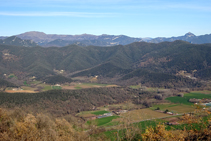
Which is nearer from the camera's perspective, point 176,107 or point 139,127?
point 139,127

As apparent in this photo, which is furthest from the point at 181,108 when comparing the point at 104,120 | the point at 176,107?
the point at 104,120

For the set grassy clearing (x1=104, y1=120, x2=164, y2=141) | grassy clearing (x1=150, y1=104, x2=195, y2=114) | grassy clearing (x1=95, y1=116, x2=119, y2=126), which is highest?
grassy clearing (x1=104, y1=120, x2=164, y2=141)

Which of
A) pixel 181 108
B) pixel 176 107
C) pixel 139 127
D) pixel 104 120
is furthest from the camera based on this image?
pixel 176 107

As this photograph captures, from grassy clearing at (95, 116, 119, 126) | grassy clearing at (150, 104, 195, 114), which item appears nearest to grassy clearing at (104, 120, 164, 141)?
grassy clearing at (95, 116, 119, 126)

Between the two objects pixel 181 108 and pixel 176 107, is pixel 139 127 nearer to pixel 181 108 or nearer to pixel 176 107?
pixel 181 108

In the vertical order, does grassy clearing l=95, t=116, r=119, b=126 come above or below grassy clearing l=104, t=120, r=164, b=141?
below

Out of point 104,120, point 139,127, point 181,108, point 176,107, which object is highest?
point 139,127

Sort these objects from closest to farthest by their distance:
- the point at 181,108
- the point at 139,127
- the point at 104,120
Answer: the point at 139,127 → the point at 104,120 → the point at 181,108

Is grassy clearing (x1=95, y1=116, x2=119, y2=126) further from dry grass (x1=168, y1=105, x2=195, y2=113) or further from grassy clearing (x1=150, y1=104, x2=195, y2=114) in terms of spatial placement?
dry grass (x1=168, y1=105, x2=195, y2=113)

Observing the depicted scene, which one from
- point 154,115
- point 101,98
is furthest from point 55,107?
point 154,115

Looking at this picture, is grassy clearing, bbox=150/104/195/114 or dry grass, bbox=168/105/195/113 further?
grassy clearing, bbox=150/104/195/114

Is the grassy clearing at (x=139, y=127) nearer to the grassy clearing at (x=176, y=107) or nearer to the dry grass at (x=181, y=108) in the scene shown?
the grassy clearing at (x=176, y=107)
